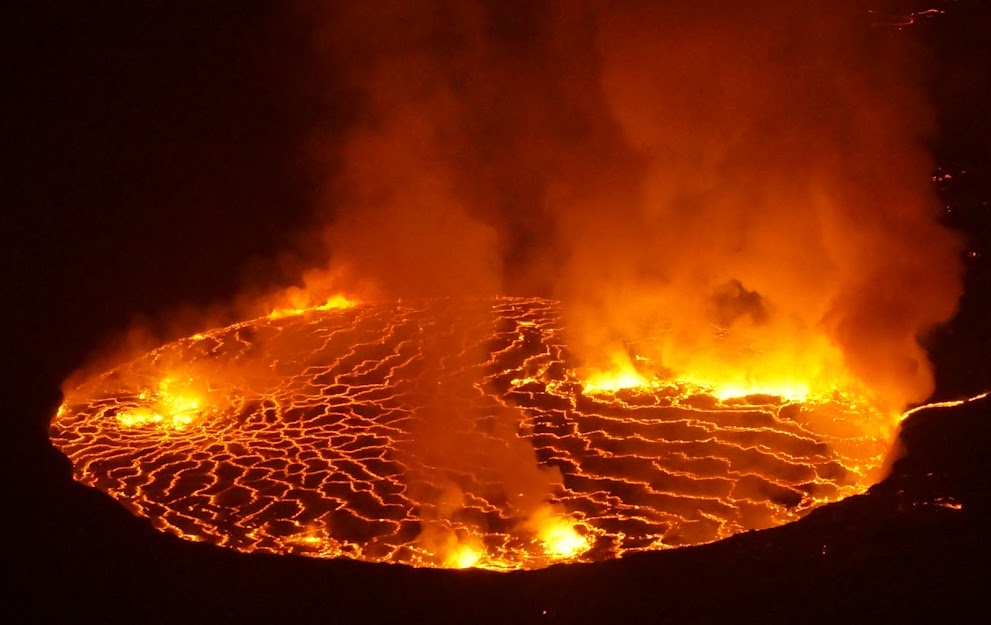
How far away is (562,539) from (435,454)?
1.74 metres

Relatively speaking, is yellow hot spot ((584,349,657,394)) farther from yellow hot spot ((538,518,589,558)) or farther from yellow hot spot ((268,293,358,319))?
yellow hot spot ((268,293,358,319))

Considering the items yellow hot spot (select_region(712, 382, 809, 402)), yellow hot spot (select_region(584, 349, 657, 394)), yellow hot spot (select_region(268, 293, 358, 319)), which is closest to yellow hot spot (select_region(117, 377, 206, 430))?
yellow hot spot (select_region(268, 293, 358, 319))

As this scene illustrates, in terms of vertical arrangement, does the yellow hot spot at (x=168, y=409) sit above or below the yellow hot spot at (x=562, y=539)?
above

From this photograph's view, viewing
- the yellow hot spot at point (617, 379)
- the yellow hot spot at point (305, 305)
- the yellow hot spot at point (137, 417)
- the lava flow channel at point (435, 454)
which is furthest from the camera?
the yellow hot spot at point (305, 305)

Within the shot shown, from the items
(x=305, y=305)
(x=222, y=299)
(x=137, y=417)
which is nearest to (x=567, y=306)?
(x=305, y=305)

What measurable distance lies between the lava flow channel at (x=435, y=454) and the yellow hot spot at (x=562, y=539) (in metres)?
0.02

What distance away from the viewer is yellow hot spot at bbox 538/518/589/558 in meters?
5.10

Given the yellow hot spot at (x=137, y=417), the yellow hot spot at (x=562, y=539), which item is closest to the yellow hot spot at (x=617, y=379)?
the yellow hot spot at (x=562, y=539)

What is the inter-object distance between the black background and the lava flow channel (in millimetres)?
638

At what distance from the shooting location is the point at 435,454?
679 cm

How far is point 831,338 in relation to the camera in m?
7.74

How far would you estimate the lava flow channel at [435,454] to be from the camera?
5.46 meters

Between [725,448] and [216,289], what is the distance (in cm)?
689

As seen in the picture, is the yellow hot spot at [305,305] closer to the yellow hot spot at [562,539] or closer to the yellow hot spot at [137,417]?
the yellow hot spot at [137,417]
